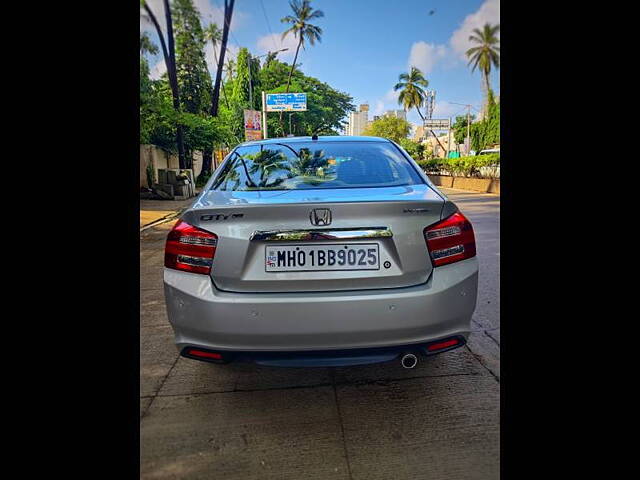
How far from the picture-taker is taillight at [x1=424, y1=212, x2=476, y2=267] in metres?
1.71

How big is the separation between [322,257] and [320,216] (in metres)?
0.17

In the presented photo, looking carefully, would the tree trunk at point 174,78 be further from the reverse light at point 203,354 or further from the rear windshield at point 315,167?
the reverse light at point 203,354

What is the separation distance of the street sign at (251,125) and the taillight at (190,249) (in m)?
21.3

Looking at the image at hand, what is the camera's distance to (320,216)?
5.49 feet

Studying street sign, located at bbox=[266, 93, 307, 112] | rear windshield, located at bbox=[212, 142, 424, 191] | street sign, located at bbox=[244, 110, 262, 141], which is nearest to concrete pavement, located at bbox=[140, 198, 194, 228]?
rear windshield, located at bbox=[212, 142, 424, 191]

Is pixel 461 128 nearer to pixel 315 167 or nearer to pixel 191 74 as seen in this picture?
pixel 191 74

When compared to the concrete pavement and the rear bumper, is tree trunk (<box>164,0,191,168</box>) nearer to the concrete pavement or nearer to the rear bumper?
the rear bumper

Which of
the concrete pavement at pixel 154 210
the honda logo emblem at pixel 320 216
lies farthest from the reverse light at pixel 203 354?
the concrete pavement at pixel 154 210

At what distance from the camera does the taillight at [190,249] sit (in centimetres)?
169

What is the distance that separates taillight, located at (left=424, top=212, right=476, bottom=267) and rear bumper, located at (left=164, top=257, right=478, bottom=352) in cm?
6
